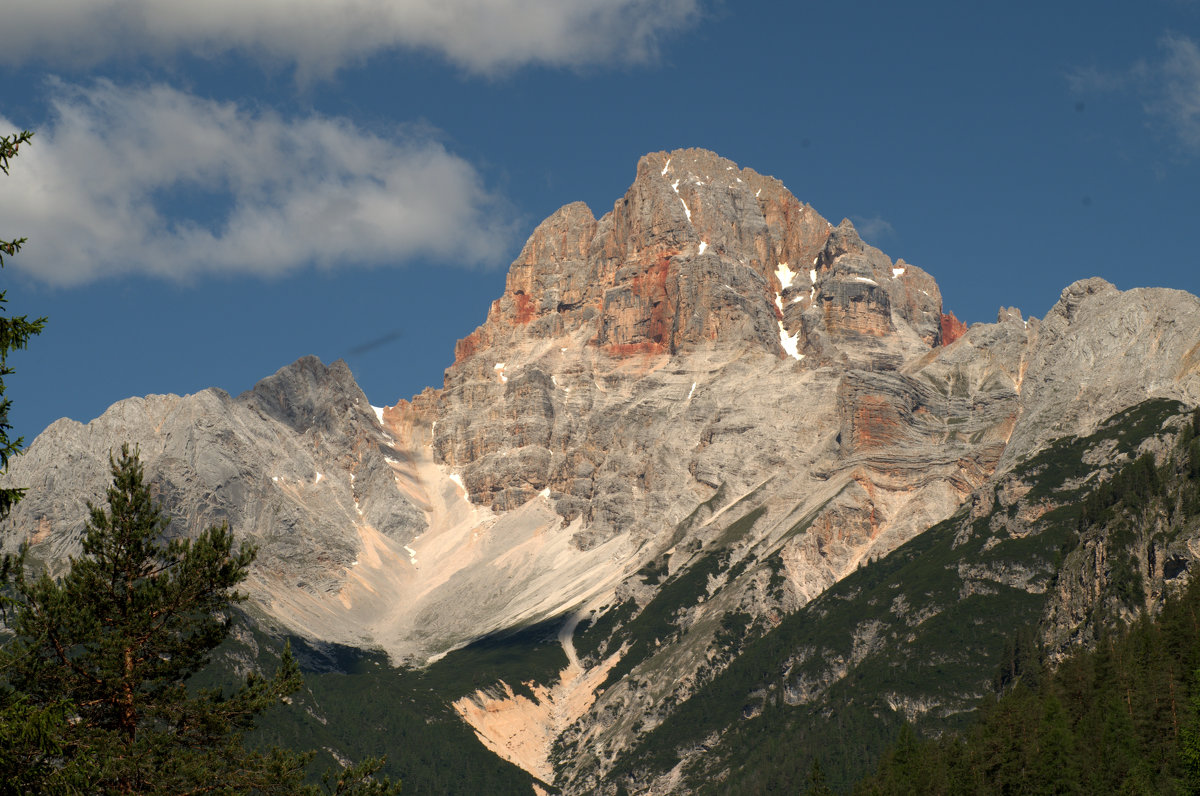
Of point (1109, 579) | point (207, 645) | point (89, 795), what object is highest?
point (1109, 579)

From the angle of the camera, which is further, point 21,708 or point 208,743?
point 208,743

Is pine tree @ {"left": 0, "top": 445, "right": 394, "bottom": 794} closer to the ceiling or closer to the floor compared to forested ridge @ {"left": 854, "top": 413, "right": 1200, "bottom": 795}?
closer to the floor

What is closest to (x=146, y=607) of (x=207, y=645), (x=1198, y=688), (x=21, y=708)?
(x=207, y=645)

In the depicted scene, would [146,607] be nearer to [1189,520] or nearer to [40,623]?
[40,623]

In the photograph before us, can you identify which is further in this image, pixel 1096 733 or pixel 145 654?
pixel 1096 733

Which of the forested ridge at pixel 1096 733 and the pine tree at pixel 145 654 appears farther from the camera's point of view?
the forested ridge at pixel 1096 733

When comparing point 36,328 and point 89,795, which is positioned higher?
point 36,328

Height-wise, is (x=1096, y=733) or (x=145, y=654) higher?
(x=1096, y=733)

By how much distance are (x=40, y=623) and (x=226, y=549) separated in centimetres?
587

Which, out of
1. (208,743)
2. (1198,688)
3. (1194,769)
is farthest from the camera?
(1198,688)

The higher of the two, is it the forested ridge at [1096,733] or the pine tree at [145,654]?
the forested ridge at [1096,733]

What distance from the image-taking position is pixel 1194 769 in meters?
70.6

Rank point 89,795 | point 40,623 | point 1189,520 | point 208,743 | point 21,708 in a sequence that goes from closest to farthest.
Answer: point 21,708
point 89,795
point 40,623
point 208,743
point 1189,520

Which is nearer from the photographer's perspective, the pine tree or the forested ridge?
the pine tree
